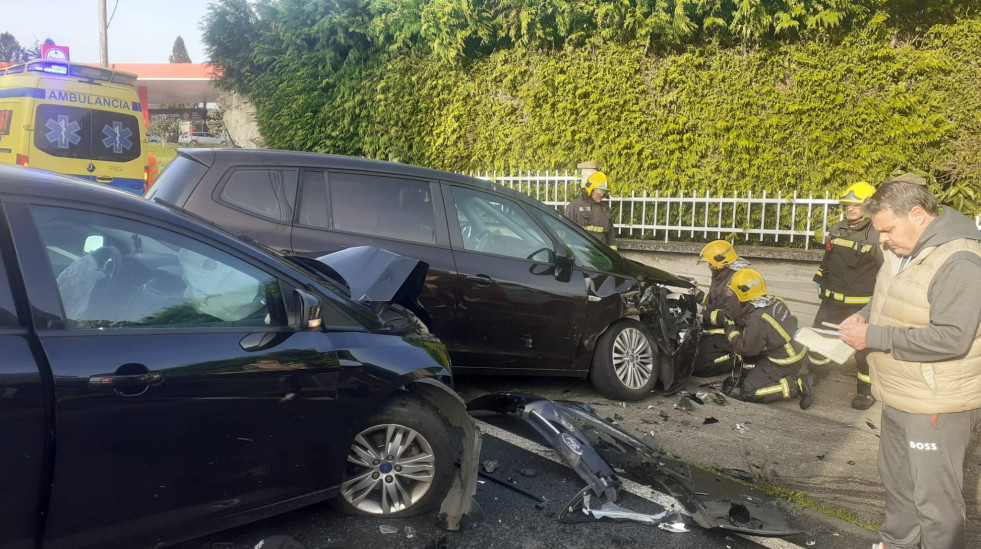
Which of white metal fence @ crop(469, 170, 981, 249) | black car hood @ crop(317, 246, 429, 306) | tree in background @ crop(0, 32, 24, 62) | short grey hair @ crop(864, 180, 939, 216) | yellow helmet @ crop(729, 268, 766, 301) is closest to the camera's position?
short grey hair @ crop(864, 180, 939, 216)

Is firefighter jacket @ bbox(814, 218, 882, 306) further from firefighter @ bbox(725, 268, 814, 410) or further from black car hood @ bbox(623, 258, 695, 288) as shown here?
black car hood @ bbox(623, 258, 695, 288)

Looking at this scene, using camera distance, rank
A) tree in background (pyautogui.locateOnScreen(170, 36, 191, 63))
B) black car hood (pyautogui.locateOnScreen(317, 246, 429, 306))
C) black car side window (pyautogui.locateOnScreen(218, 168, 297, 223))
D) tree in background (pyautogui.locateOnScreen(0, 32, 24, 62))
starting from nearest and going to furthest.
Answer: black car hood (pyautogui.locateOnScreen(317, 246, 429, 306)), black car side window (pyautogui.locateOnScreen(218, 168, 297, 223)), tree in background (pyautogui.locateOnScreen(0, 32, 24, 62)), tree in background (pyautogui.locateOnScreen(170, 36, 191, 63))

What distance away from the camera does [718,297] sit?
675cm

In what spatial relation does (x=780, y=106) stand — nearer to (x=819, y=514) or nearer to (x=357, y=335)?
(x=819, y=514)

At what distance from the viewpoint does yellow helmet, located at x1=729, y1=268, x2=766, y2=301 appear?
19.6 ft

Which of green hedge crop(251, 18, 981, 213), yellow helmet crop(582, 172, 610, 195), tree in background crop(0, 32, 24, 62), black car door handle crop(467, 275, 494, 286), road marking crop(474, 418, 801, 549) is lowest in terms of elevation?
road marking crop(474, 418, 801, 549)

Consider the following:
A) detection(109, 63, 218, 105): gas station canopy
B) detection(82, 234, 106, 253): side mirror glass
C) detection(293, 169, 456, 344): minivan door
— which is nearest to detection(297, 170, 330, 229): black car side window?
detection(293, 169, 456, 344): minivan door

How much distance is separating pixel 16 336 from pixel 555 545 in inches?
90.4

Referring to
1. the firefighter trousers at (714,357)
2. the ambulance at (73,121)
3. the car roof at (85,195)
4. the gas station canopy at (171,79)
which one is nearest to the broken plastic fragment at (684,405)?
the firefighter trousers at (714,357)

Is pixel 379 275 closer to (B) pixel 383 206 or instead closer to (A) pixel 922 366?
(B) pixel 383 206

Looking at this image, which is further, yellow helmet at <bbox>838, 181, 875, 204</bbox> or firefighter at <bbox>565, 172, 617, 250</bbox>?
firefighter at <bbox>565, 172, 617, 250</bbox>

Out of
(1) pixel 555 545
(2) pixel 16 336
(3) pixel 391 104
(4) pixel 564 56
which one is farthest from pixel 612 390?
(3) pixel 391 104

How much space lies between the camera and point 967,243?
2764 millimetres

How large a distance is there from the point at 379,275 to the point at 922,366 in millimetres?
2561
